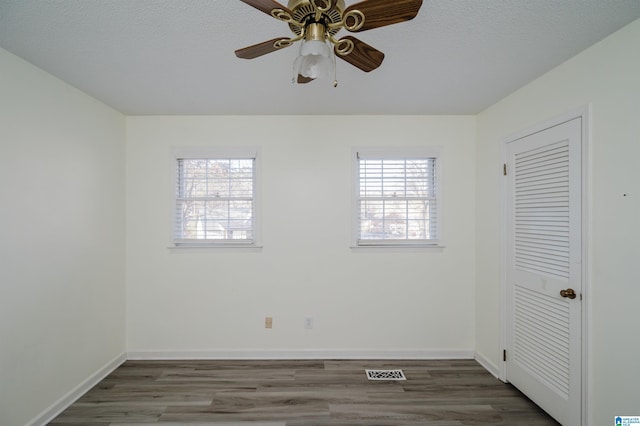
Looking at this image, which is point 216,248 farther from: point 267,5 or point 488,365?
point 488,365

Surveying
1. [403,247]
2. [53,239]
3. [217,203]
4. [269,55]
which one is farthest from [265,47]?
[403,247]

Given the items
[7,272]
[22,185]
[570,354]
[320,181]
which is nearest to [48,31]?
[22,185]

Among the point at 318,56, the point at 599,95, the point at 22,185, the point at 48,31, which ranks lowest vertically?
the point at 22,185

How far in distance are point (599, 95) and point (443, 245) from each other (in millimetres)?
1623

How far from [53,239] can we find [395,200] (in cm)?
289

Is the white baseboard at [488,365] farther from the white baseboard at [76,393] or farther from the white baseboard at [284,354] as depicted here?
the white baseboard at [76,393]

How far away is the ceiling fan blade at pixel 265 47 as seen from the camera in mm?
1150

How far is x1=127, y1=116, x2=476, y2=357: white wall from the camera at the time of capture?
114 inches

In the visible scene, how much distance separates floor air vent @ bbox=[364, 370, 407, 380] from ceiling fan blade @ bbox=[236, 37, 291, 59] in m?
2.63

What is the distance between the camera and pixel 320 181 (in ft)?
9.59

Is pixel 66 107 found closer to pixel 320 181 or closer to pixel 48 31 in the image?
pixel 48 31

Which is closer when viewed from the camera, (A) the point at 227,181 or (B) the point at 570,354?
(B) the point at 570,354

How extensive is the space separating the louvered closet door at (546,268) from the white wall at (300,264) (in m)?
0.54

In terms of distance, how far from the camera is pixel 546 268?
210 centimetres
